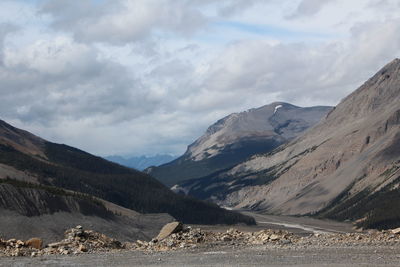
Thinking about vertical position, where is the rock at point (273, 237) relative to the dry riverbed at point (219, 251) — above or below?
above

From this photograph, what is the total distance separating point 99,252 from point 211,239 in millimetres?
7907

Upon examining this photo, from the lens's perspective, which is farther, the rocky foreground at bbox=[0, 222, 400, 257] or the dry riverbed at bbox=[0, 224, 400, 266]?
the rocky foreground at bbox=[0, 222, 400, 257]

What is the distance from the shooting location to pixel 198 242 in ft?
142

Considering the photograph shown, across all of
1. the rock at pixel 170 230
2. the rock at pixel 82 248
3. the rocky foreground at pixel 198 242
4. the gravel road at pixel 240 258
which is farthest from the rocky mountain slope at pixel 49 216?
the gravel road at pixel 240 258

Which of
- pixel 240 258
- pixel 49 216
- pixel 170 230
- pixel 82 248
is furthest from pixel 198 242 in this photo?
pixel 49 216

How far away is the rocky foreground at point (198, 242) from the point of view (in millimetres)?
39125

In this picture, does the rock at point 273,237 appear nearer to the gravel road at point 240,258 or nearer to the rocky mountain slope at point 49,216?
the gravel road at point 240,258

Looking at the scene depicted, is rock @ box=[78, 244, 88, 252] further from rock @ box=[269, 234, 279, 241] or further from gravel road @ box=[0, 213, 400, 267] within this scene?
rock @ box=[269, 234, 279, 241]

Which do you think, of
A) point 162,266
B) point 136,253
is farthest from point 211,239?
point 162,266

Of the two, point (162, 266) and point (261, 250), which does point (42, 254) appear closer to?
point (162, 266)

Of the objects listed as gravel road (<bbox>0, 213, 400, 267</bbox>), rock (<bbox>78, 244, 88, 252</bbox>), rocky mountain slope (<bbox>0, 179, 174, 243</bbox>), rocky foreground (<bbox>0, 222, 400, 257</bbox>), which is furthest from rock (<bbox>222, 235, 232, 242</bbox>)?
rocky mountain slope (<bbox>0, 179, 174, 243</bbox>)

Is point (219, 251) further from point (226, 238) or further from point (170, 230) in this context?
point (170, 230)

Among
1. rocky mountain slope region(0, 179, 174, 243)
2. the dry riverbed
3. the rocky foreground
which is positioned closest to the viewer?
the dry riverbed

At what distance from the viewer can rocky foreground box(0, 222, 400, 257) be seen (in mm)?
39125
